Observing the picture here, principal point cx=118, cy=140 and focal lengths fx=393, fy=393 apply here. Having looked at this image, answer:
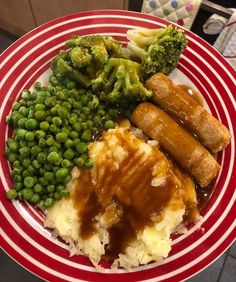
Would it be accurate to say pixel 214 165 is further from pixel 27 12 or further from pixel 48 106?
pixel 27 12

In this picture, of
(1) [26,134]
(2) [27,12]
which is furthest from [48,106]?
(2) [27,12]

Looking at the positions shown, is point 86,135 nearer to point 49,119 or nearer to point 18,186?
point 49,119

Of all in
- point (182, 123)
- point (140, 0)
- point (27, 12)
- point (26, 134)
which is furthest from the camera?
point (27, 12)

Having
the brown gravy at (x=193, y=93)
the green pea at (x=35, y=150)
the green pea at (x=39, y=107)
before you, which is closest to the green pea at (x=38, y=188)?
the green pea at (x=35, y=150)

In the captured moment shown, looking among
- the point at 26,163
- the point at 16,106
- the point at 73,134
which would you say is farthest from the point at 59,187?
the point at 16,106

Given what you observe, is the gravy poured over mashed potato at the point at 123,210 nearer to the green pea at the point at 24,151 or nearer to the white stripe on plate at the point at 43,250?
the white stripe on plate at the point at 43,250

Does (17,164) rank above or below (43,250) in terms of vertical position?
above

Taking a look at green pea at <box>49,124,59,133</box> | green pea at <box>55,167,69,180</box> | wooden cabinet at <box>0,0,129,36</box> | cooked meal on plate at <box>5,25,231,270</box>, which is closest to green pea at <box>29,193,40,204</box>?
cooked meal on plate at <box>5,25,231,270</box>

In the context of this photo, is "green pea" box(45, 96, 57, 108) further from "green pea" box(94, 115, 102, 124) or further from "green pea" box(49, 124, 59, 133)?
"green pea" box(94, 115, 102, 124)

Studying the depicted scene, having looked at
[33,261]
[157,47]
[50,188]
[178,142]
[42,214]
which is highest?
[157,47]
